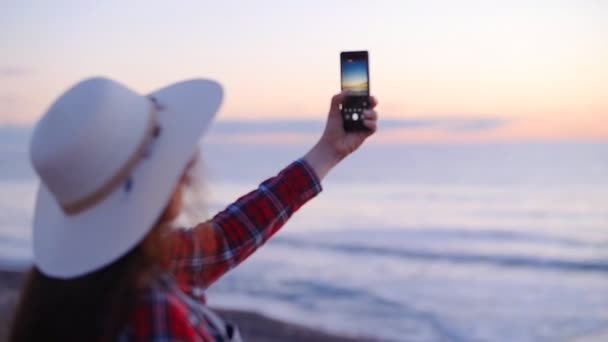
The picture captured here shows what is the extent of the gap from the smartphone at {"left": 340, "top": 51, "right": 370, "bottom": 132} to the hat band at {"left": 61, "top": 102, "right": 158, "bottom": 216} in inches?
31.6

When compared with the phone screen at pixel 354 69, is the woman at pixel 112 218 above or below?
below

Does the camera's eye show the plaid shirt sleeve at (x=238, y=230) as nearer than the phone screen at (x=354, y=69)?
Yes

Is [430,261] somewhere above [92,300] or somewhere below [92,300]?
below

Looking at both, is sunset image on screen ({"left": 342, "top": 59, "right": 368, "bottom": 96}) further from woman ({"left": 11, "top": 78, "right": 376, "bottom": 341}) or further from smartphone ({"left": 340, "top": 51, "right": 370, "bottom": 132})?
woman ({"left": 11, "top": 78, "right": 376, "bottom": 341})

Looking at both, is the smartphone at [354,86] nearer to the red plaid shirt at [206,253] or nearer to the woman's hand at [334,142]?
the woman's hand at [334,142]

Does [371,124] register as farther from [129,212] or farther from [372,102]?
[129,212]

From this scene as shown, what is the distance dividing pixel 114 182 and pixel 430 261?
44.3 feet

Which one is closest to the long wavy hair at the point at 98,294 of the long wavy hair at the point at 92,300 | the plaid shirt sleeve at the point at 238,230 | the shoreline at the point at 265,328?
the long wavy hair at the point at 92,300

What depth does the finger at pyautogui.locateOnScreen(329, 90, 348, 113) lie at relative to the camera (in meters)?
2.19

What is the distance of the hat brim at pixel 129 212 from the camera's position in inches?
54.1

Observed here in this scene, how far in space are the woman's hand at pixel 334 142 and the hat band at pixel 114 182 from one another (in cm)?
80

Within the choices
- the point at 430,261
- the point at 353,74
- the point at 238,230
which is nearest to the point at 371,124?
the point at 353,74

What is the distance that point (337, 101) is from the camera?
2211 mm

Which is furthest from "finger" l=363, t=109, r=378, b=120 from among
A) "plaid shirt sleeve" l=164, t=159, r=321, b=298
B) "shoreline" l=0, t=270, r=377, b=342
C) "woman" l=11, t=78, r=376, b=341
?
"shoreline" l=0, t=270, r=377, b=342
